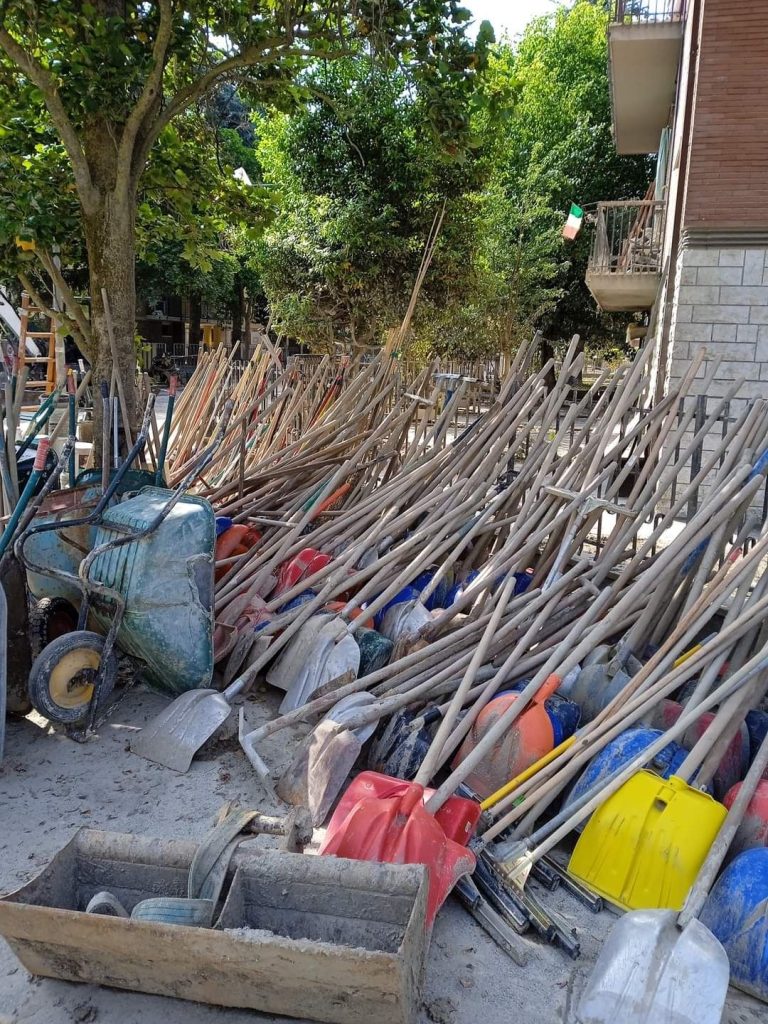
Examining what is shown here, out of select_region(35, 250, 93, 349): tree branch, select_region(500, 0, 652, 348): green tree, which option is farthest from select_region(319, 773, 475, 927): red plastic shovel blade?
select_region(500, 0, 652, 348): green tree

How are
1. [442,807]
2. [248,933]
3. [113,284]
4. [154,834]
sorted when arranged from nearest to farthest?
[248,933] → [442,807] → [154,834] → [113,284]

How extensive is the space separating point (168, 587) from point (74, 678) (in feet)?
1.81

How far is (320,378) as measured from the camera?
7.90 metres

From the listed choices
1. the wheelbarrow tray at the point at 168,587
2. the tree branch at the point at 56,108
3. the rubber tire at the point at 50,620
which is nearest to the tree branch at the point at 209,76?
the tree branch at the point at 56,108

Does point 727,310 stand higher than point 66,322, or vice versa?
point 727,310

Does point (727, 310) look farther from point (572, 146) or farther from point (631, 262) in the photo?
point (572, 146)

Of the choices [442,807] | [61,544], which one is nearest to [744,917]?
[442,807]

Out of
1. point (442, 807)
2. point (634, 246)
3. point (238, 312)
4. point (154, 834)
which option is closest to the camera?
point (442, 807)

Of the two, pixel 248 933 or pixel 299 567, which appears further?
pixel 299 567

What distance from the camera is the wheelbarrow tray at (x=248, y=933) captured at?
185 centimetres

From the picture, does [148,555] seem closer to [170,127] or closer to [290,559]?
[290,559]

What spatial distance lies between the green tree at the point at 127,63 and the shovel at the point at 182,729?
240 centimetres

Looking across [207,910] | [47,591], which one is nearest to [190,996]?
[207,910]

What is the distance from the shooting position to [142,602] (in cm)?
342
